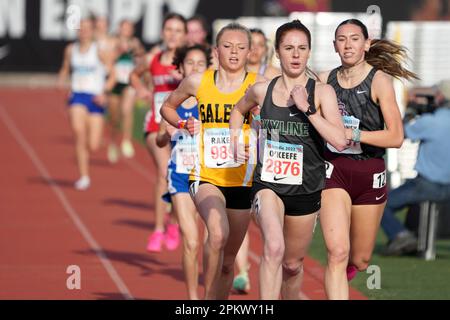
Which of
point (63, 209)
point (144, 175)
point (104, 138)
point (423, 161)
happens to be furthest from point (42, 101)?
point (423, 161)

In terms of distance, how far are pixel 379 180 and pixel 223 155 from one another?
111cm

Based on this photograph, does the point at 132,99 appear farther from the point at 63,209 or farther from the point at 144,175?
the point at 63,209

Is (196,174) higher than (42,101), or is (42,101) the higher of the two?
(196,174)

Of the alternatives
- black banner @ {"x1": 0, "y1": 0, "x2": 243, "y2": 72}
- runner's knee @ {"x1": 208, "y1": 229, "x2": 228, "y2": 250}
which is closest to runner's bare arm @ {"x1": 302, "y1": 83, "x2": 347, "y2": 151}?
runner's knee @ {"x1": 208, "y1": 229, "x2": 228, "y2": 250}

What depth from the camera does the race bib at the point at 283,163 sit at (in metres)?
8.32

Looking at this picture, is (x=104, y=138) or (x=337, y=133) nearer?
(x=337, y=133)

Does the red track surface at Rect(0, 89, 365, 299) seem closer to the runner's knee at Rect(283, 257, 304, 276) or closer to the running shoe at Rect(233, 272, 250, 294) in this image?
the running shoe at Rect(233, 272, 250, 294)

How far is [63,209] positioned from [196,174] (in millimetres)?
7526

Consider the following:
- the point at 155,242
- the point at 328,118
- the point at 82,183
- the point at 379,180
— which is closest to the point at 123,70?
the point at 82,183

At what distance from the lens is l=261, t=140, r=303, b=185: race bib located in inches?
328

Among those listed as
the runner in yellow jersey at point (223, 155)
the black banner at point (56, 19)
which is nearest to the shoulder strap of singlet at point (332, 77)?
the runner in yellow jersey at point (223, 155)

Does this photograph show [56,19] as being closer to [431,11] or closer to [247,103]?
[431,11]

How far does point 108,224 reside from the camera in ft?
50.2
